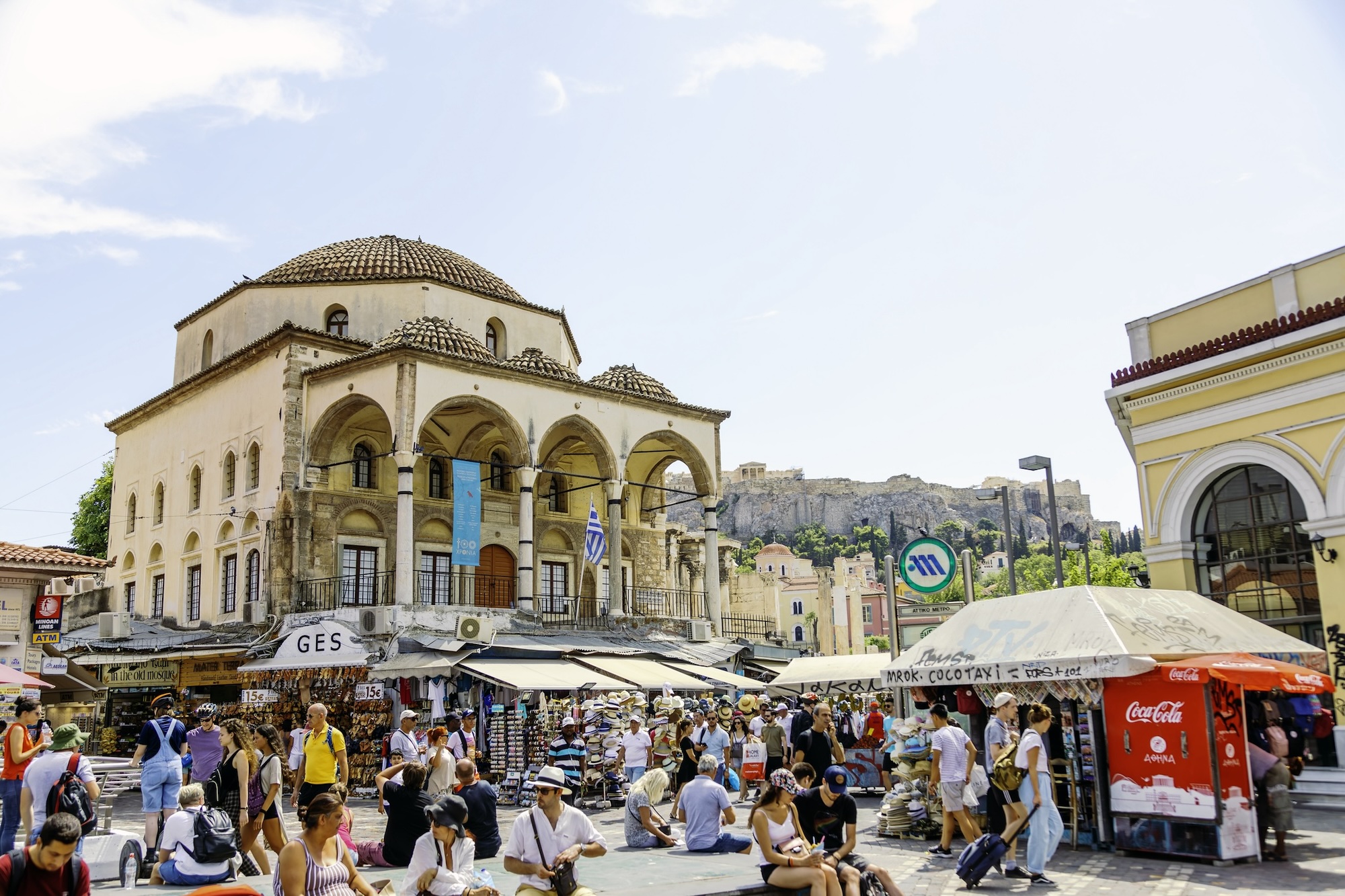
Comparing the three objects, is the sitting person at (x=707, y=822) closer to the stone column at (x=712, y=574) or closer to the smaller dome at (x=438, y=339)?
the smaller dome at (x=438, y=339)

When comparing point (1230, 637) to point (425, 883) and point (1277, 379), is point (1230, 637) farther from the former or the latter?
point (425, 883)

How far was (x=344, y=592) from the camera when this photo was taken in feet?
78.7

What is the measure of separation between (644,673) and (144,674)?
38.6 feet

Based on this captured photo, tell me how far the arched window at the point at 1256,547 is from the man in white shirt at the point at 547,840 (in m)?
11.2

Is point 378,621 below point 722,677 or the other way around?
the other way around

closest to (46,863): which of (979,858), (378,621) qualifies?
(979,858)

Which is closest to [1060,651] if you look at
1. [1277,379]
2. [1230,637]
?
[1230,637]

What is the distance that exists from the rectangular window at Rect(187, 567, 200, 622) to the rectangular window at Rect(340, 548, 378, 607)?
14.7 feet

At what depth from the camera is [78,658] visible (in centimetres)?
2334

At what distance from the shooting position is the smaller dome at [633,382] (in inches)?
1051

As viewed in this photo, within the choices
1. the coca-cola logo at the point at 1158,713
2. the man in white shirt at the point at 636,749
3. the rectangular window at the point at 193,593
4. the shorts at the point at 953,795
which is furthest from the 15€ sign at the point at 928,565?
the rectangular window at the point at 193,593

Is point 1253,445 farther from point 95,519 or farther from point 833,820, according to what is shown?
point 95,519

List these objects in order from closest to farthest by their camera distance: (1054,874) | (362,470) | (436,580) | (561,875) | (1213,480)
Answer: (561,875)
(1054,874)
(1213,480)
(362,470)
(436,580)

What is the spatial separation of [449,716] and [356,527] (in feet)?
38.0
